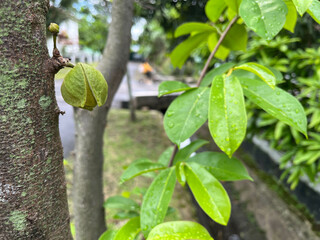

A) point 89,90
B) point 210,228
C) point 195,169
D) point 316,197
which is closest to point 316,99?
point 316,197

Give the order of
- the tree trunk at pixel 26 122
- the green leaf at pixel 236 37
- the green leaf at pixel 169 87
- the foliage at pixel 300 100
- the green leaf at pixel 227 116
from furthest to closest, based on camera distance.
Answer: the foliage at pixel 300 100 < the green leaf at pixel 236 37 < the green leaf at pixel 169 87 < the green leaf at pixel 227 116 < the tree trunk at pixel 26 122

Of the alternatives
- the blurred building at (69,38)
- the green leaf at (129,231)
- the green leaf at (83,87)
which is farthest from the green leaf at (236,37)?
the blurred building at (69,38)

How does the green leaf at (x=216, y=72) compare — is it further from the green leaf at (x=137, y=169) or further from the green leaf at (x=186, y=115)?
the green leaf at (x=137, y=169)

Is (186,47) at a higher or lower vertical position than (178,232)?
higher

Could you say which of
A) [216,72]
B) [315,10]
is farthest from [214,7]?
[315,10]

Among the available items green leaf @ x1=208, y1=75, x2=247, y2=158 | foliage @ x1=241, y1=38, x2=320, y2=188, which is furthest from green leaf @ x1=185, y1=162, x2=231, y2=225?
foliage @ x1=241, y1=38, x2=320, y2=188

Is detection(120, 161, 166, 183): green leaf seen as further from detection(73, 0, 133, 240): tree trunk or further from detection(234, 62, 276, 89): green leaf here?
detection(234, 62, 276, 89): green leaf

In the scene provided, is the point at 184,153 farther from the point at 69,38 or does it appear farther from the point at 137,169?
the point at 69,38
